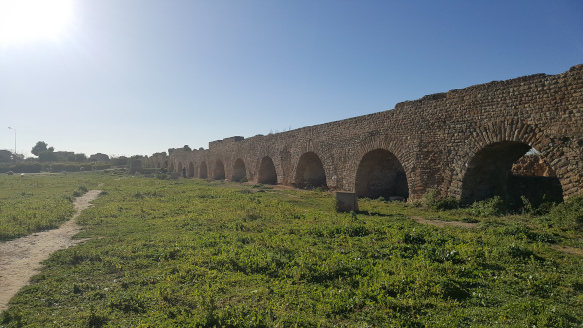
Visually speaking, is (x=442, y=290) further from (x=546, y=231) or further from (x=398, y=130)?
(x=398, y=130)

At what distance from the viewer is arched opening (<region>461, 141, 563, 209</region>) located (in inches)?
361

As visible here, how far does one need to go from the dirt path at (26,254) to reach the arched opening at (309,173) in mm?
11038

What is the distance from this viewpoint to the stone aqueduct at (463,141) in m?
7.22

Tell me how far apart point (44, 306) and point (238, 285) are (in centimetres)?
211

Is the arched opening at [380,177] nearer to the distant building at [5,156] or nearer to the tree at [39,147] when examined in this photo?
the distant building at [5,156]

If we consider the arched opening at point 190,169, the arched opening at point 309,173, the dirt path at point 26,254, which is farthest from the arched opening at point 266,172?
the arched opening at point 190,169

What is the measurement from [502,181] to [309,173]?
387 inches

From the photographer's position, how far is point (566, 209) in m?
6.86

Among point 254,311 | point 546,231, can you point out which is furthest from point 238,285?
point 546,231

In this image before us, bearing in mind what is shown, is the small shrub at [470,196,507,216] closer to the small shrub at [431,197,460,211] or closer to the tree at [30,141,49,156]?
the small shrub at [431,197,460,211]

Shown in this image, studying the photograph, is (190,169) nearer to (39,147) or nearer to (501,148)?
(501,148)

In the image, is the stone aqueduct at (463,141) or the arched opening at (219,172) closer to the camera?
the stone aqueduct at (463,141)

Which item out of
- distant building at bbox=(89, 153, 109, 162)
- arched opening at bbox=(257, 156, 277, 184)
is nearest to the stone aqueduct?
arched opening at bbox=(257, 156, 277, 184)

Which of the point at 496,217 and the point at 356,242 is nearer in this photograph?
the point at 356,242
